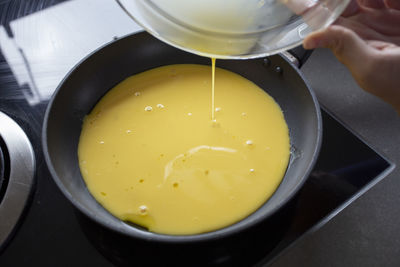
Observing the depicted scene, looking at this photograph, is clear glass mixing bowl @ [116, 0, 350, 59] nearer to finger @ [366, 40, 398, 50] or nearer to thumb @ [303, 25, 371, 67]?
thumb @ [303, 25, 371, 67]

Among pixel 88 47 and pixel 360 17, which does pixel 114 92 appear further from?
pixel 360 17

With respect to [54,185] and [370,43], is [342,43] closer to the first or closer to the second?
[370,43]

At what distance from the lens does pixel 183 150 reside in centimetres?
110

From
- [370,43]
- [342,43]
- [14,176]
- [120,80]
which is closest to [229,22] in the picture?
[342,43]

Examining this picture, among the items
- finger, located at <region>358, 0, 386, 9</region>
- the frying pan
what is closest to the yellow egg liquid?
the frying pan

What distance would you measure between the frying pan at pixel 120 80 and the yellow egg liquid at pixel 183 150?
24 mm

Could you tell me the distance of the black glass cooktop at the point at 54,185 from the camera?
0.92 m

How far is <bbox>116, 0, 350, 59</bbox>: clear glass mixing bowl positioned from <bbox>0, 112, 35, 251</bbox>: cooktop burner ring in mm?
518

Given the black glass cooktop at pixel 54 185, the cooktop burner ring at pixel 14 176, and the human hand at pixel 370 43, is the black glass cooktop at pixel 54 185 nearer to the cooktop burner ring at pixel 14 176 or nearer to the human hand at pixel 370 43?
the cooktop burner ring at pixel 14 176

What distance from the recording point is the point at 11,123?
114 cm

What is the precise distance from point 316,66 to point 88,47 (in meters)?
0.80

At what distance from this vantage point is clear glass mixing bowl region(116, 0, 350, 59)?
0.86 m

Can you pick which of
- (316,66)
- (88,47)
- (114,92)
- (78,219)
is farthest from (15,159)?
(316,66)

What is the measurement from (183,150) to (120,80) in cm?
36
